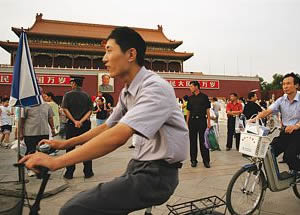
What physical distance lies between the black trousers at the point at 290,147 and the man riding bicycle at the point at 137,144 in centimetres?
208

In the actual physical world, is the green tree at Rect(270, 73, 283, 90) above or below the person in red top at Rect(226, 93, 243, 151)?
above

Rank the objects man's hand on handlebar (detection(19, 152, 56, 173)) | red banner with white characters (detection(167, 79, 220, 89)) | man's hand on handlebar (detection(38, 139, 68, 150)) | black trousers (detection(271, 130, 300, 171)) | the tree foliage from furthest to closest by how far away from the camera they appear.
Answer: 1. the tree foliage
2. red banner with white characters (detection(167, 79, 220, 89))
3. black trousers (detection(271, 130, 300, 171))
4. man's hand on handlebar (detection(38, 139, 68, 150))
5. man's hand on handlebar (detection(19, 152, 56, 173))

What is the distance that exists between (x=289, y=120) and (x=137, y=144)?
8.00 ft

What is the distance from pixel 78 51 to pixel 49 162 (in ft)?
87.6

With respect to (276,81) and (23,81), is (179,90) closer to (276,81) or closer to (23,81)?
(23,81)

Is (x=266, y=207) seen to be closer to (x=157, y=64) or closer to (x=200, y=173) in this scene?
(x=200, y=173)

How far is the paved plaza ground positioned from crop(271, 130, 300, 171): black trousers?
488mm

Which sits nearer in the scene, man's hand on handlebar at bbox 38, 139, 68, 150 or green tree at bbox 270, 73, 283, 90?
man's hand on handlebar at bbox 38, 139, 68, 150

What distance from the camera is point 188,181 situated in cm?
393

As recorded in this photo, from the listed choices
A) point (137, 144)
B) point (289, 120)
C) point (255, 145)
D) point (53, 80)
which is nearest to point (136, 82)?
point (137, 144)

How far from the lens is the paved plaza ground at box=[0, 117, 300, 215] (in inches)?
116

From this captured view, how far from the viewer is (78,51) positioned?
26.4 m

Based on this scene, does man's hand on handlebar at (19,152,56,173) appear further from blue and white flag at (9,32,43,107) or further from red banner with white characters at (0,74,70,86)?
red banner with white characters at (0,74,70,86)

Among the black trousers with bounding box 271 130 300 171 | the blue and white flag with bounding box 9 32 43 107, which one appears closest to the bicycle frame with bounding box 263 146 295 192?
the black trousers with bounding box 271 130 300 171
